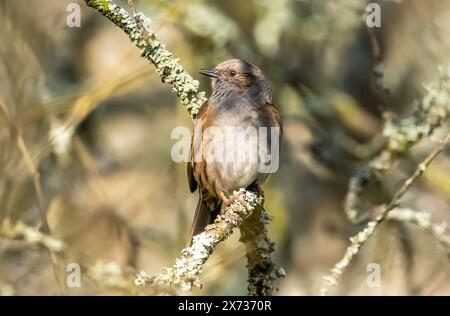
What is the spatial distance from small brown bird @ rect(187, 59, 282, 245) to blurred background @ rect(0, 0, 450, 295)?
586mm

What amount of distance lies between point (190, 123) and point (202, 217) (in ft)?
4.58

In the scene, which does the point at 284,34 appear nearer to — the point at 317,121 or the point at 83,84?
the point at 317,121

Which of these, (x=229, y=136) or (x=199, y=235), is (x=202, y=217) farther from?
(x=199, y=235)

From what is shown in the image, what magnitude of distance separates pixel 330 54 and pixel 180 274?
4.40 meters

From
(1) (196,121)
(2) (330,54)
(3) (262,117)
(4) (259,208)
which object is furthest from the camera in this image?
(2) (330,54)

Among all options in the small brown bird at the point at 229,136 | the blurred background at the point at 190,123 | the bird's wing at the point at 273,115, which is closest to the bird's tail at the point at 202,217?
the small brown bird at the point at 229,136

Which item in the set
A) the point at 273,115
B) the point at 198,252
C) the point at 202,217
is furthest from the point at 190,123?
the point at 198,252

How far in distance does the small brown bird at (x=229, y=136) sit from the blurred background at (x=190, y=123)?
0.59 meters

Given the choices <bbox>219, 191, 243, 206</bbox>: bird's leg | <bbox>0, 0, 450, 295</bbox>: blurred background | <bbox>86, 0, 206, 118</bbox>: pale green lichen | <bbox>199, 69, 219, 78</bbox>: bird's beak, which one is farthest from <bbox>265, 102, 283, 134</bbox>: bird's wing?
<bbox>86, 0, 206, 118</bbox>: pale green lichen

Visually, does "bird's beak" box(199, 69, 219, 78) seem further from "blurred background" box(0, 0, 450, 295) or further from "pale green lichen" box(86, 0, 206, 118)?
"pale green lichen" box(86, 0, 206, 118)

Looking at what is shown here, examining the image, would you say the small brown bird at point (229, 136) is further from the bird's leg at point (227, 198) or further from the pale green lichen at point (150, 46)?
the pale green lichen at point (150, 46)

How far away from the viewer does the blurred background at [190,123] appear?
662 cm

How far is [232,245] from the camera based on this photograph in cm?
716

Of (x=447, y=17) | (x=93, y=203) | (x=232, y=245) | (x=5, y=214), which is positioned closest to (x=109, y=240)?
(x=93, y=203)
